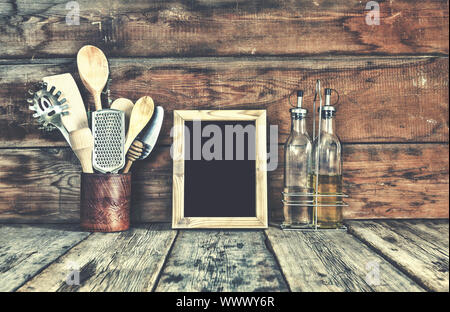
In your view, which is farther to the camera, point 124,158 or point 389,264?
point 124,158

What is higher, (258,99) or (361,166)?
(258,99)

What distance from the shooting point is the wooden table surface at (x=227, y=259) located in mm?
651

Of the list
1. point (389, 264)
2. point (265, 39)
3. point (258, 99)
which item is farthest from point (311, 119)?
point (389, 264)

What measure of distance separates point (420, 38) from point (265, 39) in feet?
1.57

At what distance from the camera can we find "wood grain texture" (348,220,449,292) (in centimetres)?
A: 70

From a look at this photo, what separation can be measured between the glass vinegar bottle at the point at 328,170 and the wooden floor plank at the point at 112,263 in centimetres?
41

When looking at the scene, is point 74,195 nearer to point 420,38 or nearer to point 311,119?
point 311,119

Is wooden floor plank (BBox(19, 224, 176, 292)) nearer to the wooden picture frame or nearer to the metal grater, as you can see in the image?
the wooden picture frame

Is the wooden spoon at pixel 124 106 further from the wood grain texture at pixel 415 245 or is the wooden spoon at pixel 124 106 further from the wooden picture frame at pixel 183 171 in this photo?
the wood grain texture at pixel 415 245

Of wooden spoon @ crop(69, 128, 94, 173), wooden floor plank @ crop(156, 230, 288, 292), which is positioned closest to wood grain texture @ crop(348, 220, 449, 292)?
wooden floor plank @ crop(156, 230, 288, 292)

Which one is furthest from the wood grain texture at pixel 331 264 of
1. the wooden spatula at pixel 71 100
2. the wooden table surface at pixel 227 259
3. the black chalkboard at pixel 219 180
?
the wooden spatula at pixel 71 100

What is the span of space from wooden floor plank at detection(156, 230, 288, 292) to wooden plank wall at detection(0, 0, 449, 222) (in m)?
0.27

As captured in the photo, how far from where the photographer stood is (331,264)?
0.75m

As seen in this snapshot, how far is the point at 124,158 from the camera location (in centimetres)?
98
